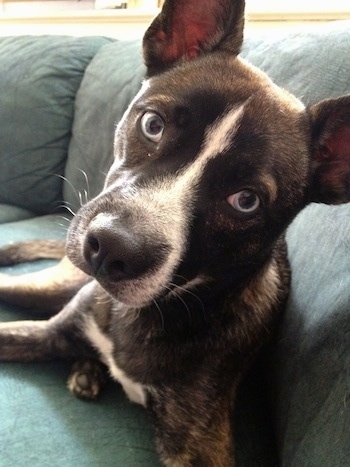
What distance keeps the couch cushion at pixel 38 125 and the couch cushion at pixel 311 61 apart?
3.93 ft

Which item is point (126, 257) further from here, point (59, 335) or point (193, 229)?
point (59, 335)

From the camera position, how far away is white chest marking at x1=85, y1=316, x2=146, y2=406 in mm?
1406

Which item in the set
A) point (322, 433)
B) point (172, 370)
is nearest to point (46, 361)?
point (172, 370)

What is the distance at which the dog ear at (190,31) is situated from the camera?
51.0 inches

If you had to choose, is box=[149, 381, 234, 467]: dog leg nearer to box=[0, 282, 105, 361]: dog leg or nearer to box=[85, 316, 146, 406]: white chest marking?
box=[85, 316, 146, 406]: white chest marking

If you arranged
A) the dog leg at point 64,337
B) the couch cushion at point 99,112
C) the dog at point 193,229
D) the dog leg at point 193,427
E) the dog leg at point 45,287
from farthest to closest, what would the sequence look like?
1. the couch cushion at point 99,112
2. the dog leg at point 45,287
3. the dog leg at point 64,337
4. the dog leg at point 193,427
5. the dog at point 193,229

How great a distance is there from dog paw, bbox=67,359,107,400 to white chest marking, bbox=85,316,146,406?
43 mm

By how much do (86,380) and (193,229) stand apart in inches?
23.9

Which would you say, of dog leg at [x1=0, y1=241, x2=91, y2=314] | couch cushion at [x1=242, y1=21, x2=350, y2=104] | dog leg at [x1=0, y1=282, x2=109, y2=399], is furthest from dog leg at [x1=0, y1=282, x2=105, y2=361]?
couch cushion at [x1=242, y1=21, x2=350, y2=104]

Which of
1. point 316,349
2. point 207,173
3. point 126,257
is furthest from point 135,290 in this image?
point 316,349

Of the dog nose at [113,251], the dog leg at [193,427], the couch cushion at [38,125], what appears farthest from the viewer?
the couch cushion at [38,125]

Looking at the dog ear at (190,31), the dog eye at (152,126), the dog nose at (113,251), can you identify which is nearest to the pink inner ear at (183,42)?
the dog ear at (190,31)

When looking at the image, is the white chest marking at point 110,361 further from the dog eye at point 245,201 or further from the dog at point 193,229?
the dog eye at point 245,201

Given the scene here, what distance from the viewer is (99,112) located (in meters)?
2.45
